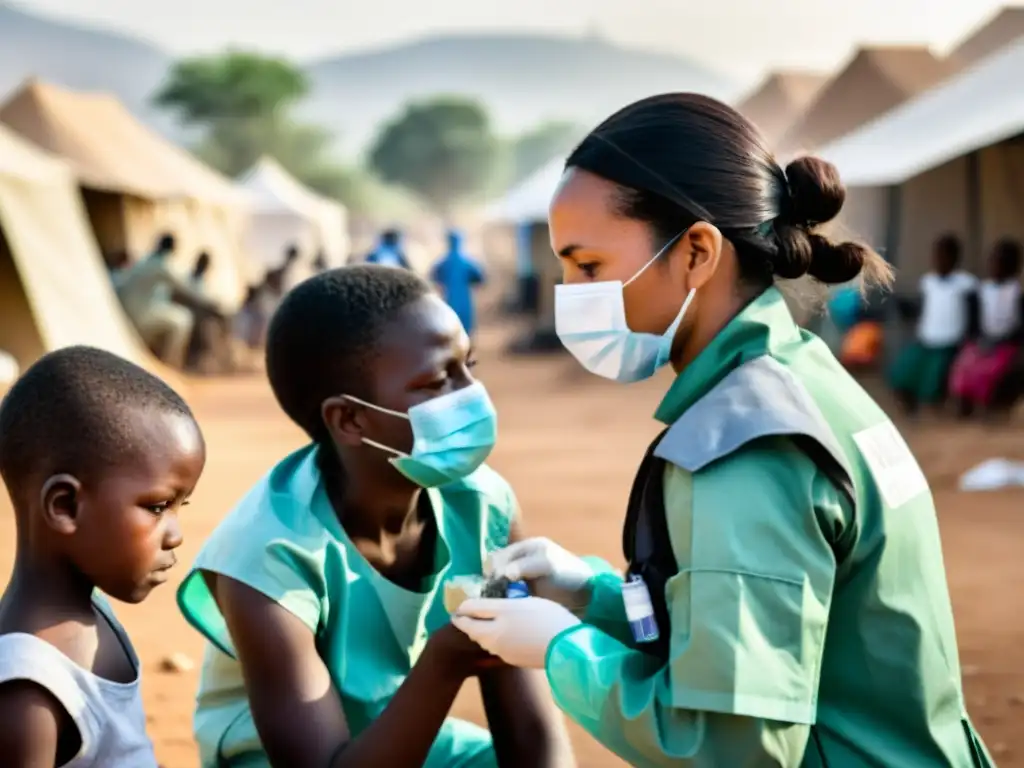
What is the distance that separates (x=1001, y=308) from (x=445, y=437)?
24.8 ft

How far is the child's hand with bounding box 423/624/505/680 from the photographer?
193cm

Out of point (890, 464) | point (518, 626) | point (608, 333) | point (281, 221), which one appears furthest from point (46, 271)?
point (281, 221)

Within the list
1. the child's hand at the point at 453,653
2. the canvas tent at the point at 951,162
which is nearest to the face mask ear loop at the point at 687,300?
the child's hand at the point at 453,653

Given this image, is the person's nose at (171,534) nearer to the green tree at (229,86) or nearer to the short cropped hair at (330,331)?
the short cropped hair at (330,331)

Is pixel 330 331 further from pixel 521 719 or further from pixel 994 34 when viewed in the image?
pixel 994 34

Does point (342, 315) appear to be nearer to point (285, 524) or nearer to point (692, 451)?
point (285, 524)

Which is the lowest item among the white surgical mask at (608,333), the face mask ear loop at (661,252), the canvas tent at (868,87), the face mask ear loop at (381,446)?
the face mask ear loop at (381,446)

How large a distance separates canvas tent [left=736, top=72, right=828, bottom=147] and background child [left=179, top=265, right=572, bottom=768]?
19.0 meters

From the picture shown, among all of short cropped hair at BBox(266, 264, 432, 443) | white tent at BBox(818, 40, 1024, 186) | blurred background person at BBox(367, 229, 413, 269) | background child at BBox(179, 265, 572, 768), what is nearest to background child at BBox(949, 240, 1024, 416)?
white tent at BBox(818, 40, 1024, 186)

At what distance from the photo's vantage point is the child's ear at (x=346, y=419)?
233 cm

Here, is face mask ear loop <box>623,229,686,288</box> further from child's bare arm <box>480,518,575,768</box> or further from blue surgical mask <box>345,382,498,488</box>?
child's bare arm <box>480,518,575,768</box>

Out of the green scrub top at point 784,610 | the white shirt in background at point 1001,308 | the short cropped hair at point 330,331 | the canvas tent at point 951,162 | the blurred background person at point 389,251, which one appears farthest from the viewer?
the blurred background person at point 389,251

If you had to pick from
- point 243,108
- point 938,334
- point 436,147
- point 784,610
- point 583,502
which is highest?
point 243,108

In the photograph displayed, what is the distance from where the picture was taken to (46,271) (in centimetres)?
1073
